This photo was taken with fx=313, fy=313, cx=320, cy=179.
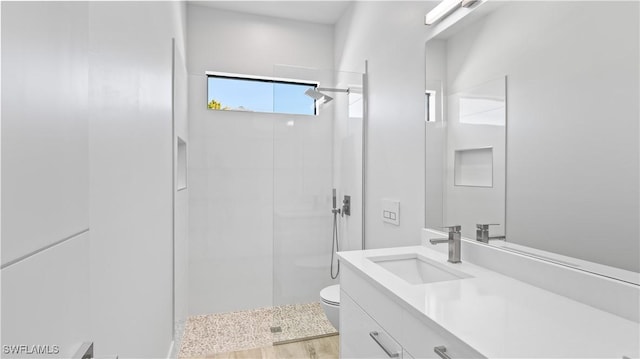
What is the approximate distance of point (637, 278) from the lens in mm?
875

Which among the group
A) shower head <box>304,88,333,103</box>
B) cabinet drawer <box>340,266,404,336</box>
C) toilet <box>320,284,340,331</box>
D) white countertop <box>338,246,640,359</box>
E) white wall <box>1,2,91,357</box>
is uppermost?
shower head <box>304,88,333,103</box>

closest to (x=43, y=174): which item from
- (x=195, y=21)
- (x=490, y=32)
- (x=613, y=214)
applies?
(x=613, y=214)

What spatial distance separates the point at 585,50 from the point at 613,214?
0.52 metres

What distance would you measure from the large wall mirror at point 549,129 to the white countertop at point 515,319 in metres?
0.15

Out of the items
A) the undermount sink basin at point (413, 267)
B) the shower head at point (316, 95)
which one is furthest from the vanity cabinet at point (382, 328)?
the shower head at point (316, 95)

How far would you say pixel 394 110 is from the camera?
2131 millimetres

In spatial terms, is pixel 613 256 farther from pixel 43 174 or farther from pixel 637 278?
pixel 43 174

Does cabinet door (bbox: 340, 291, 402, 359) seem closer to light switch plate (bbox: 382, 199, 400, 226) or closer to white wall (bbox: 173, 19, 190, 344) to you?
light switch plate (bbox: 382, 199, 400, 226)

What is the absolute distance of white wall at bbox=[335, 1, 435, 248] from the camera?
189cm

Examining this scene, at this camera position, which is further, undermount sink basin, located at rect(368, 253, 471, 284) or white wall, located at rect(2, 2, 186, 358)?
undermount sink basin, located at rect(368, 253, 471, 284)

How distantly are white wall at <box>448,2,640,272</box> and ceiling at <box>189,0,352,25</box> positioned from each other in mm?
1847

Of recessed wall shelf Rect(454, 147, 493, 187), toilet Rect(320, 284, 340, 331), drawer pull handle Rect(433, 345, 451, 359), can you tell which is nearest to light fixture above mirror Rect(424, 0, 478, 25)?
recessed wall shelf Rect(454, 147, 493, 187)

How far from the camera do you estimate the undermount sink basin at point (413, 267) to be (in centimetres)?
148

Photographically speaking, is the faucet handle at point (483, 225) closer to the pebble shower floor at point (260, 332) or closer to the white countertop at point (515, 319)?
the white countertop at point (515, 319)
